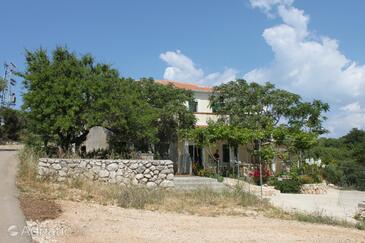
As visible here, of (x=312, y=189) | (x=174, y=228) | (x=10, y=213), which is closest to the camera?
(x=174, y=228)

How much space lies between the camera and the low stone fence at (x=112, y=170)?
17.8 meters

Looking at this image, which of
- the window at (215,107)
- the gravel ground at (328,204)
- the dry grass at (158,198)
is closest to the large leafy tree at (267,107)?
the window at (215,107)

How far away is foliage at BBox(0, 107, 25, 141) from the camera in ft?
170

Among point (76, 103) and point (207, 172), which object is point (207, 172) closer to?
point (207, 172)

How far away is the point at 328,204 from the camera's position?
19.8 metres

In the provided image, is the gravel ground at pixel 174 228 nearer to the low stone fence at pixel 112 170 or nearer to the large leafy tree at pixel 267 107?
the low stone fence at pixel 112 170

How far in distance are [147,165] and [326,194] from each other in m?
11.4

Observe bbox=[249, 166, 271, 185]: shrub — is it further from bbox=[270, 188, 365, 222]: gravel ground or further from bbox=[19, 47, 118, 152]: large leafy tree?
bbox=[19, 47, 118, 152]: large leafy tree

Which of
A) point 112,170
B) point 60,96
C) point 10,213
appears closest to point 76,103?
point 60,96

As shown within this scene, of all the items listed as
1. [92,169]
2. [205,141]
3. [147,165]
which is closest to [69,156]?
[92,169]

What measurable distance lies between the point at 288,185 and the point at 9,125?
130 ft

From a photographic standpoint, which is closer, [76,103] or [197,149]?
[76,103]

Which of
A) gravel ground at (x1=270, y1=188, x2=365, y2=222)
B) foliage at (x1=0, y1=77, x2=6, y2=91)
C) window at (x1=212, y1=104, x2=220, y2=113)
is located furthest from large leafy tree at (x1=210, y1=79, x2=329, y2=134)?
foliage at (x1=0, y1=77, x2=6, y2=91)

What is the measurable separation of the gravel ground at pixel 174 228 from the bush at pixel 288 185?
11322 mm
